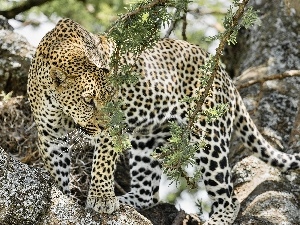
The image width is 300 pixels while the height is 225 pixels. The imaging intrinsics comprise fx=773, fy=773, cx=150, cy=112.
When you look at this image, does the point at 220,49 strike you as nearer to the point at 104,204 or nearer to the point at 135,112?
the point at 104,204

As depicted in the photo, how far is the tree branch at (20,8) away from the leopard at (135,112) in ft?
10.3

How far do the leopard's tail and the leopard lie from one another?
12mm

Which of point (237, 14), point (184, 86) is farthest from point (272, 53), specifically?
point (237, 14)

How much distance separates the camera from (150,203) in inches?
369

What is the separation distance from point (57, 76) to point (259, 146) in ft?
9.00

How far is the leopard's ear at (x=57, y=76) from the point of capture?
24.8 ft

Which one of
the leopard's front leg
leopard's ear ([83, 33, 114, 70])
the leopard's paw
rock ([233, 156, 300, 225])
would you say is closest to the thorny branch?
the leopard's paw

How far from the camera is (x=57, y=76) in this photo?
7.60 m

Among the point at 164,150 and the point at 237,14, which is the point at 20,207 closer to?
the point at 164,150

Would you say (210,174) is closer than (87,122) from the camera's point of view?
No

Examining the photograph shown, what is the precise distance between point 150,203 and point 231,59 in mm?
3848

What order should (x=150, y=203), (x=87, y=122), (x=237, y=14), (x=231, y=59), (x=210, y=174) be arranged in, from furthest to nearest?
(x=231, y=59) → (x=150, y=203) → (x=210, y=174) → (x=87, y=122) → (x=237, y=14)

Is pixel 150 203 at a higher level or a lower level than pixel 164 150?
lower

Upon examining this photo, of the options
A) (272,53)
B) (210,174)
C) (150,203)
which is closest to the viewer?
(210,174)
